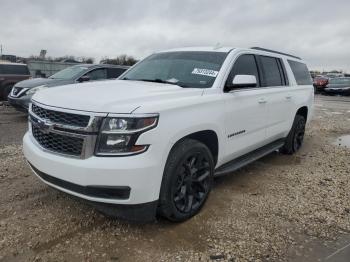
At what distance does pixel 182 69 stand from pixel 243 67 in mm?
840

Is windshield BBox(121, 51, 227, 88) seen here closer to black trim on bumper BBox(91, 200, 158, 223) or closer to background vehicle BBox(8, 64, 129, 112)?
black trim on bumper BBox(91, 200, 158, 223)

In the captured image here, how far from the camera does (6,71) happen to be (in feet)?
46.4

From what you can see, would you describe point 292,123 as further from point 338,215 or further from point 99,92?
point 99,92

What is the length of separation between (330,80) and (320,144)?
22.1m

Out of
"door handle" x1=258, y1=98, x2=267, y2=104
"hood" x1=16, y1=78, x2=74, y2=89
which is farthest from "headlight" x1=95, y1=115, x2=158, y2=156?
"hood" x1=16, y1=78, x2=74, y2=89

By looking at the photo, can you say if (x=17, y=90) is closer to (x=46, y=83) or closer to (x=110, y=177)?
(x=46, y=83)

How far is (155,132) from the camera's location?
10.1 ft

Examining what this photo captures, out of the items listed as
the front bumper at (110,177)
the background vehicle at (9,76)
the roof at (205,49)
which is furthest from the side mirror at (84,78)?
the front bumper at (110,177)

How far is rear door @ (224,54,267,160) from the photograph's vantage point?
165 inches

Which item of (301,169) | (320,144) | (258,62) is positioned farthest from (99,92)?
(320,144)

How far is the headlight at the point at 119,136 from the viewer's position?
297cm

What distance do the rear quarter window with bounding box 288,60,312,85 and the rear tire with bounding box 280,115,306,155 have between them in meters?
0.69

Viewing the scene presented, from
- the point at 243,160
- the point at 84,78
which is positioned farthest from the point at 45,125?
the point at 84,78

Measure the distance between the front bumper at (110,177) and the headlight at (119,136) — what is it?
0.20ft
